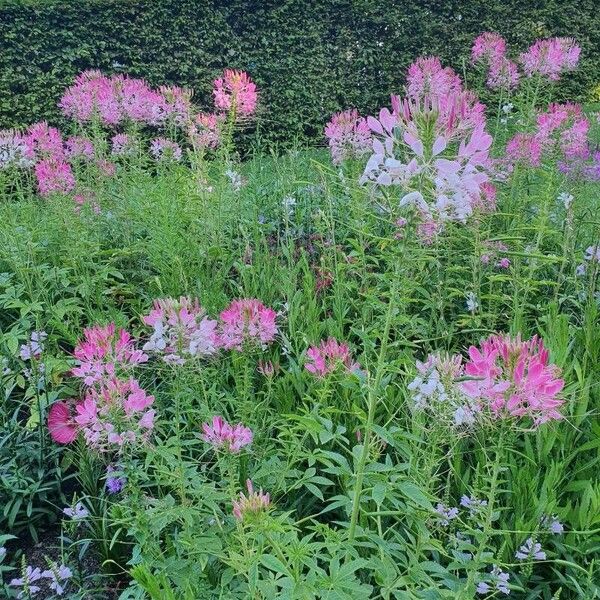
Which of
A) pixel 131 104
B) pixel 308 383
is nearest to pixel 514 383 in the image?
pixel 308 383

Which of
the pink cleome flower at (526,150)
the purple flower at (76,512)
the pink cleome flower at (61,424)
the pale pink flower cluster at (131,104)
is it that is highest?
the pale pink flower cluster at (131,104)

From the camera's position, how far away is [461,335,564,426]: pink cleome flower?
120 centimetres

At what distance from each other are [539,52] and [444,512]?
262cm

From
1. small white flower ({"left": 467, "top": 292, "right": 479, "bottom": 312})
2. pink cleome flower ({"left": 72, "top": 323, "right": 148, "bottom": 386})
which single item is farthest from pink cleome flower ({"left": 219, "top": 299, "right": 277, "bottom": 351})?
small white flower ({"left": 467, "top": 292, "right": 479, "bottom": 312})

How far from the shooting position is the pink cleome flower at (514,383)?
3.92ft

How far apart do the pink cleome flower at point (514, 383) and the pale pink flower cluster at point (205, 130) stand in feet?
6.98

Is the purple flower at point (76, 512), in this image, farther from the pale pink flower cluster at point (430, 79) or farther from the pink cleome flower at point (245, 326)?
the pale pink flower cluster at point (430, 79)

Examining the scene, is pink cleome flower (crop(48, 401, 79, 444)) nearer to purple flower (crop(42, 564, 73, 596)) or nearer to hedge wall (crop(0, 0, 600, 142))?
purple flower (crop(42, 564, 73, 596))

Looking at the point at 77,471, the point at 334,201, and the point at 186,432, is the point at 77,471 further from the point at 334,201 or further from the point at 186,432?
the point at 334,201

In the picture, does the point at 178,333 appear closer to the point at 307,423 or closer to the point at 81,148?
the point at 307,423

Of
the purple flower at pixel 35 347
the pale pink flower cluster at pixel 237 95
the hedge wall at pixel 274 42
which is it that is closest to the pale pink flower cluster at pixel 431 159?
the purple flower at pixel 35 347

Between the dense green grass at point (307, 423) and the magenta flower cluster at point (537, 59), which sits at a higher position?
the magenta flower cluster at point (537, 59)

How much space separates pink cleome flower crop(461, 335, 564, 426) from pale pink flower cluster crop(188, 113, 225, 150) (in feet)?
6.98

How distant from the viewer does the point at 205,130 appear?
316 centimetres
